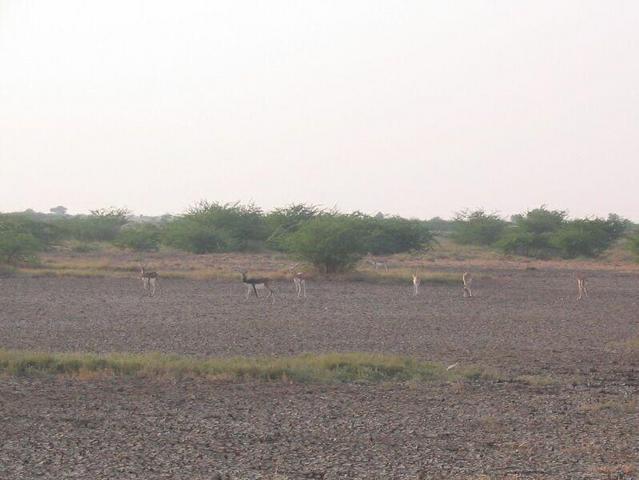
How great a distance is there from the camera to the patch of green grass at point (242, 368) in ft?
51.9

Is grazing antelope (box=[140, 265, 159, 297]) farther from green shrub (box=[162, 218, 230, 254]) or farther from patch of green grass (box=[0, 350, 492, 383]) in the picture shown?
green shrub (box=[162, 218, 230, 254])

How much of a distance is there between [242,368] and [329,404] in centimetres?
274

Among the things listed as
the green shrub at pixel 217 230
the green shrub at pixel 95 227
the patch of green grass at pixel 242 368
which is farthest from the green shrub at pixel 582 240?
the patch of green grass at pixel 242 368

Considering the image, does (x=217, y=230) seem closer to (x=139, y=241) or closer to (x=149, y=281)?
(x=139, y=241)

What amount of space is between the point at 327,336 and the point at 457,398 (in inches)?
287

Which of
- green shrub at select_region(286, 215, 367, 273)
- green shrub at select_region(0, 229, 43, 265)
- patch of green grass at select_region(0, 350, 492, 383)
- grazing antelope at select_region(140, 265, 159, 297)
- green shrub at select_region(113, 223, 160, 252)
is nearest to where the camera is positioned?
patch of green grass at select_region(0, 350, 492, 383)

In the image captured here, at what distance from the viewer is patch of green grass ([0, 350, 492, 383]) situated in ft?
51.9

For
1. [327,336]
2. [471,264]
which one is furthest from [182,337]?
[471,264]

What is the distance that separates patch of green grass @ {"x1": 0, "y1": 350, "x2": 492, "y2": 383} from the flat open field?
51 centimetres

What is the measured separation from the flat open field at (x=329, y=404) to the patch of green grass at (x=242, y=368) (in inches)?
20.0

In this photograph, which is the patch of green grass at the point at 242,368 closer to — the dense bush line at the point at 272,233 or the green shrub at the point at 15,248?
the green shrub at the point at 15,248

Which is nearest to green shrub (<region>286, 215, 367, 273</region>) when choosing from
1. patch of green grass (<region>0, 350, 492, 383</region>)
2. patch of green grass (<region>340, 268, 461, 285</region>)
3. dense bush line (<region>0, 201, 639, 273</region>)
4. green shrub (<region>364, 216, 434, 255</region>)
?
patch of green grass (<region>340, 268, 461, 285</region>)

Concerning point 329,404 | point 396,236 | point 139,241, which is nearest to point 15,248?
point 139,241

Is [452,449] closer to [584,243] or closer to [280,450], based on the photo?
[280,450]
